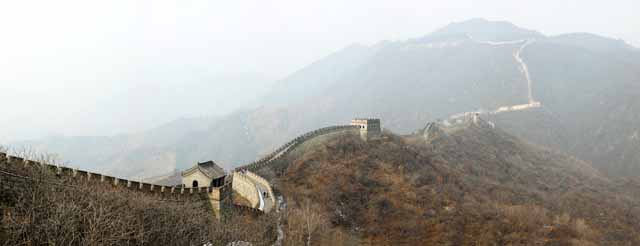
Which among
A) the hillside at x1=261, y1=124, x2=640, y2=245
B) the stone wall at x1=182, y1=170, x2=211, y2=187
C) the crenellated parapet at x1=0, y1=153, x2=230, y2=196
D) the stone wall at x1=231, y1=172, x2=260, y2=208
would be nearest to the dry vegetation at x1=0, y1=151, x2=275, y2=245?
the crenellated parapet at x1=0, y1=153, x2=230, y2=196

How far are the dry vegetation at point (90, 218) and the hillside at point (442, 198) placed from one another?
15880mm

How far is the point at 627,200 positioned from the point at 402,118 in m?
118

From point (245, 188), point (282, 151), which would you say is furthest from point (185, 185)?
Answer: point (282, 151)

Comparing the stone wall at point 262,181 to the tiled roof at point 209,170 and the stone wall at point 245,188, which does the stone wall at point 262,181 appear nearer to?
the stone wall at point 245,188

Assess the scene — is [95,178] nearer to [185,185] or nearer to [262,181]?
[185,185]

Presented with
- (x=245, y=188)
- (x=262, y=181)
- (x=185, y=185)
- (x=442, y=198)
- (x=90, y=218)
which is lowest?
(x=442, y=198)

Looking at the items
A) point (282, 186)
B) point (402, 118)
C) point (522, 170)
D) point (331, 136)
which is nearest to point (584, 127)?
point (402, 118)

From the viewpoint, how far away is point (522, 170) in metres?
78.2

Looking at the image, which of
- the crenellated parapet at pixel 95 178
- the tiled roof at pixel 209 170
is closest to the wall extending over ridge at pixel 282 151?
the tiled roof at pixel 209 170

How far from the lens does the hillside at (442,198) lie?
1553 inches

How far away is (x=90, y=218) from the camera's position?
1355 cm

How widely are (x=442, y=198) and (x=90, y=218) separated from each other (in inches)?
1651

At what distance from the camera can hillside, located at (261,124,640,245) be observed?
39.4 meters

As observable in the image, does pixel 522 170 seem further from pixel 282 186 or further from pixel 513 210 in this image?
pixel 282 186
